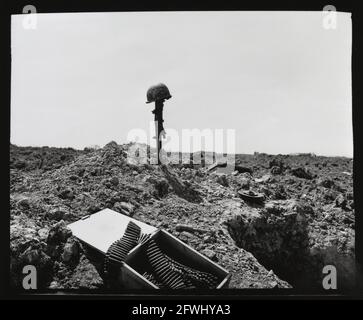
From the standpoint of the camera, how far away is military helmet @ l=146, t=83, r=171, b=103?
31.2 ft

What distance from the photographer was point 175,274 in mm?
7562

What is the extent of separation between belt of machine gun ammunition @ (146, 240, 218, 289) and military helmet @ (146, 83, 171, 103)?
140 inches

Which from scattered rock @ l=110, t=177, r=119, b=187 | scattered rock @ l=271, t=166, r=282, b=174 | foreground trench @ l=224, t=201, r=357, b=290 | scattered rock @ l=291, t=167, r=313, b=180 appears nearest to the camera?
scattered rock @ l=110, t=177, r=119, b=187

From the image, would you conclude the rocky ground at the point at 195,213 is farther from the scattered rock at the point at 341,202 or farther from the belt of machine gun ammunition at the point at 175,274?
the belt of machine gun ammunition at the point at 175,274

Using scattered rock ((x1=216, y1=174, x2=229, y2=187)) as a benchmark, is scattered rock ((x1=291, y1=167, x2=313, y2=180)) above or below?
above

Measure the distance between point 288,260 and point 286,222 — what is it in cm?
99

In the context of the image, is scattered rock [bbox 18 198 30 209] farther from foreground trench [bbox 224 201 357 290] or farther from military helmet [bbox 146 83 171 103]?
foreground trench [bbox 224 201 357 290]

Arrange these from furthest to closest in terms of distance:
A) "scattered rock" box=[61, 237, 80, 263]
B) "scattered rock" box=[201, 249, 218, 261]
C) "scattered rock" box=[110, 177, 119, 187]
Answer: "scattered rock" box=[110, 177, 119, 187] → "scattered rock" box=[201, 249, 218, 261] → "scattered rock" box=[61, 237, 80, 263]

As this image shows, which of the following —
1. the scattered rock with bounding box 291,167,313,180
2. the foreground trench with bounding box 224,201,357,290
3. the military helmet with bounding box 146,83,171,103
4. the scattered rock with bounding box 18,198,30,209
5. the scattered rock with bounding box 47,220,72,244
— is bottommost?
the foreground trench with bounding box 224,201,357,290

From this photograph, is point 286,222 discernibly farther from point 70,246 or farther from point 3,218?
point 3,218

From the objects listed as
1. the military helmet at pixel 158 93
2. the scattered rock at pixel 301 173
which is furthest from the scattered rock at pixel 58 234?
A: the scattered rock at pixel 301 173

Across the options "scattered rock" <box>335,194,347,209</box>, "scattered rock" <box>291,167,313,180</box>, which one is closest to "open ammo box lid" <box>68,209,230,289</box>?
"scattered rock" <box>335,194,347,209</box>

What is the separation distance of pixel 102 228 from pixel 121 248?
88cm
